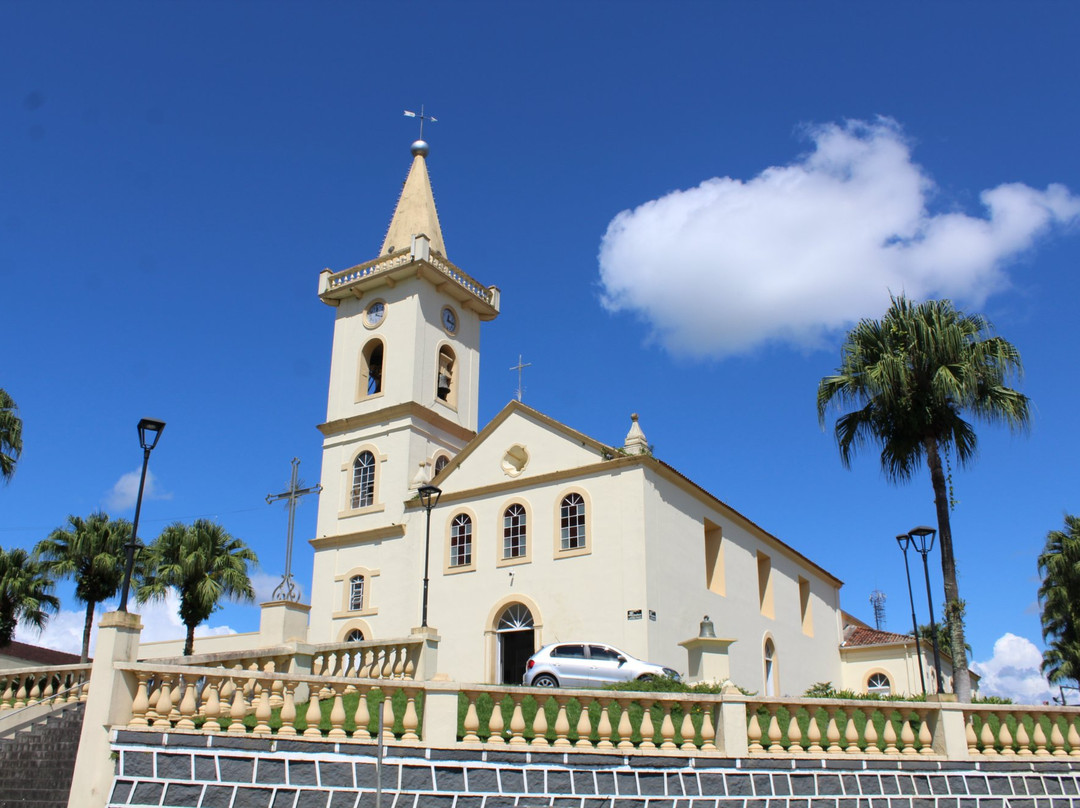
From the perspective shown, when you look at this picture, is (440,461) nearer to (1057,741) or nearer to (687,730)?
(687,730)

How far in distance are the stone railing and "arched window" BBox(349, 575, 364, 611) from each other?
37.3 feet

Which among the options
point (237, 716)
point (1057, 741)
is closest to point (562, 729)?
point (237, 716)

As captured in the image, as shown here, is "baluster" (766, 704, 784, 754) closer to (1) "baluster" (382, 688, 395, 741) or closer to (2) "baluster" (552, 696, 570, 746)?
(2) "baluster" (552, 696, 570, 746)

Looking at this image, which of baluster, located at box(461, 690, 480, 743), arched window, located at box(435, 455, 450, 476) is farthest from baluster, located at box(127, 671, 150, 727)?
arched window, located at box(435, 455, 450, 476)

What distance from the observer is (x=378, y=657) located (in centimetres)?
1920

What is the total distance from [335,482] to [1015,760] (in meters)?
22.4

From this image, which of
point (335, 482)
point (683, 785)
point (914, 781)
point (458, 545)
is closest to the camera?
point (683, 785)

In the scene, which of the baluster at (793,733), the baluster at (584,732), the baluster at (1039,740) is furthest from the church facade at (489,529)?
the baluster at (584,732)

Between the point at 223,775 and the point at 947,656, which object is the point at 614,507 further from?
the point at 947,656

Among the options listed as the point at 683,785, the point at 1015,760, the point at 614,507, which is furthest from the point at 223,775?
the point at 614,507

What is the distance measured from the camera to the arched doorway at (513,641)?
2484cm

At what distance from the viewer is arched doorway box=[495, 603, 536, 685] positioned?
81.5 feet

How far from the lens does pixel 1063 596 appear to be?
107 ft

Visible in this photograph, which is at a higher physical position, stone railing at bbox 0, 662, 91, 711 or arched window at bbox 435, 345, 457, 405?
arched window at bbox 435, 345, 457, 405
